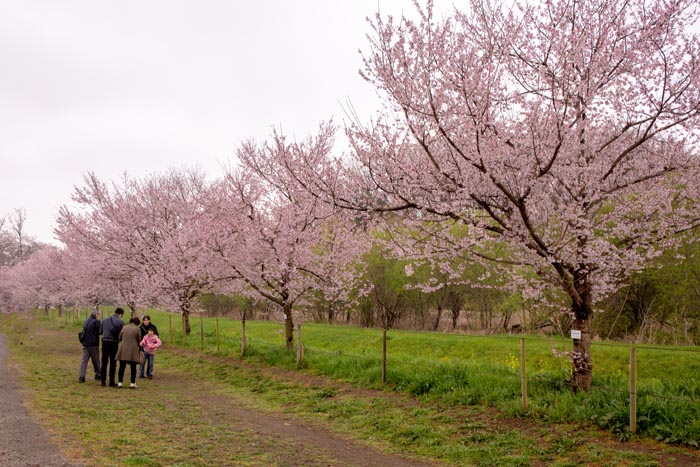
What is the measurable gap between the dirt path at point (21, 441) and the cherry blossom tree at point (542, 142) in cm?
535

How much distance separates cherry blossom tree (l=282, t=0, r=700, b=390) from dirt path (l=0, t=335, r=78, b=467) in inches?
211

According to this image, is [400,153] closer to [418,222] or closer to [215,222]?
[418,222]

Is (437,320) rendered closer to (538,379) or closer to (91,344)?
(91,344)

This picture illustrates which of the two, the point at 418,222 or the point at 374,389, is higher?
the point at 418,222

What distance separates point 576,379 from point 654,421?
177 centimetres

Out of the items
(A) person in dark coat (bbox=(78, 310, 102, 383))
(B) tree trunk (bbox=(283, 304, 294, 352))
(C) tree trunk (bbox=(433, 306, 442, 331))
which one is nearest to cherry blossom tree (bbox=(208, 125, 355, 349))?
(B) tree trunk (bbox=(283, 304, 294, 352))

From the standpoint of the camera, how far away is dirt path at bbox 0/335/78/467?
6910 mm

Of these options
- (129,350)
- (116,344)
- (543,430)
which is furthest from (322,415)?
(116,344)

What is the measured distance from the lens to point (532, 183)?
8.17 metres

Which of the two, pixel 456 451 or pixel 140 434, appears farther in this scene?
pixel 140 434

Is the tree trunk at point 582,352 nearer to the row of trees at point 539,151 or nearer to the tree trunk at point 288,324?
the row of trees at point 539,151

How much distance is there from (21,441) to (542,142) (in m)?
8.60

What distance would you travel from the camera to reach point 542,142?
844 centimetres

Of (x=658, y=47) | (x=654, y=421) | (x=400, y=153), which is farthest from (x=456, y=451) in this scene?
(x=658, y=47)
